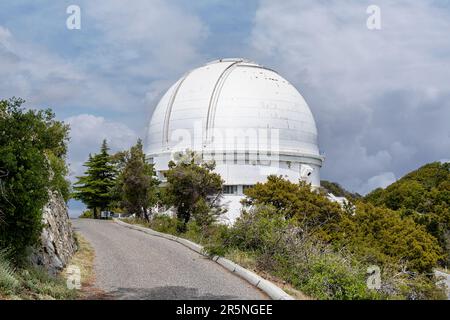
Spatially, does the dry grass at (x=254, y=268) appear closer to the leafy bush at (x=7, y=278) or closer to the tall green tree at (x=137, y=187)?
the leafy bush at (x=7, y=278)

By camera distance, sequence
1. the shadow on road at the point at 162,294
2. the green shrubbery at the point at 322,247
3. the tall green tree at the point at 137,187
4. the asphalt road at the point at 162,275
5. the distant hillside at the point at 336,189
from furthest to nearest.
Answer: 1. the distant hillside at the point at 336,189
2. the tall green tree at the point at 137,187
3. the green shrubbery at the point at 322,247
4. the asphalt road at the point at 162,275
5. the shadow on road at the point at 162,294

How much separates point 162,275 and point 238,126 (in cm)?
3331

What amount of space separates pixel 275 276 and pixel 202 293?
8.58 feet

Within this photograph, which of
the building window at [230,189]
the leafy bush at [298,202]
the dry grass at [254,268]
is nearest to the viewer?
the dry grass at [254,268]

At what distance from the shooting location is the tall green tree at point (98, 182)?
4231 centimetres

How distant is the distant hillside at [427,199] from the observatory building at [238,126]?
7.82 m

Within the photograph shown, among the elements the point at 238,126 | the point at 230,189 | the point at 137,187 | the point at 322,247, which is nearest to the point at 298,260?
the point at 322,247

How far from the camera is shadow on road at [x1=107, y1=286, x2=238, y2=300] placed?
31.2 ft

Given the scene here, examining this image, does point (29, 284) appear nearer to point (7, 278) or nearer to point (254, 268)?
point (7, 278)

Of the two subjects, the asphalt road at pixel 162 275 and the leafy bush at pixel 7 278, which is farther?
the asphalt road at pixel 162 275

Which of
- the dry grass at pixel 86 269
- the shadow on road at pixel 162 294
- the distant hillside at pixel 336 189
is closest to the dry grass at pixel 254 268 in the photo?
the shadow on road at pixel 162 294

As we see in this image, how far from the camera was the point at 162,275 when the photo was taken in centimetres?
1184

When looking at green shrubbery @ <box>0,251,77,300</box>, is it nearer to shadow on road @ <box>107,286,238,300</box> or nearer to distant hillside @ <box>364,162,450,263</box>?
shadow on road @ <box>107,286,238,300</box>
